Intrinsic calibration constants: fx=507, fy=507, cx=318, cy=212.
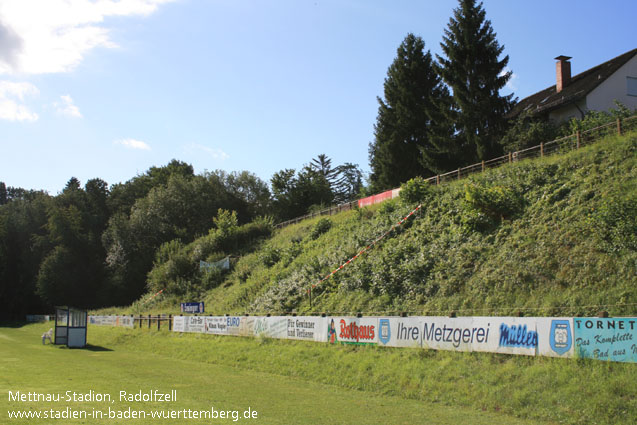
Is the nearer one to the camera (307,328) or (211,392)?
(211,392)

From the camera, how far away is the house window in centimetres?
3694

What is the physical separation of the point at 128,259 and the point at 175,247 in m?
11.2

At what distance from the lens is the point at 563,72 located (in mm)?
41031

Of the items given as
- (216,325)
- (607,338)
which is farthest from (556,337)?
(216,325)

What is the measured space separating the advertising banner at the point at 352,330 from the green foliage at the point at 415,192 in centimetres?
1353

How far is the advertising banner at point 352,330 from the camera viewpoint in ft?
54.5

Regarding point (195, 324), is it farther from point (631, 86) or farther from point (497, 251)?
point (631, 86)

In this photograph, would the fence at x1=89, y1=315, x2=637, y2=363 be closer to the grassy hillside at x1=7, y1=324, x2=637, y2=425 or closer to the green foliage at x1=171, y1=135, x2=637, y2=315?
the grassy hillside at x1=7, y1=324, x2=637, y2=425

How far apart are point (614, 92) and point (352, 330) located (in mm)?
30216

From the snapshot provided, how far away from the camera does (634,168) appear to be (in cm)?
1964

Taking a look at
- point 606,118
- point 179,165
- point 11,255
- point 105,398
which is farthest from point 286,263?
point 179,165

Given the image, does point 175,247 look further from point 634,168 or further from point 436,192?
point 634,168

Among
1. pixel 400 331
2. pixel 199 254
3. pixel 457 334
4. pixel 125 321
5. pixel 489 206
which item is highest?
pixel 489 206

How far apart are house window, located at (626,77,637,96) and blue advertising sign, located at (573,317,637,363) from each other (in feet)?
107
